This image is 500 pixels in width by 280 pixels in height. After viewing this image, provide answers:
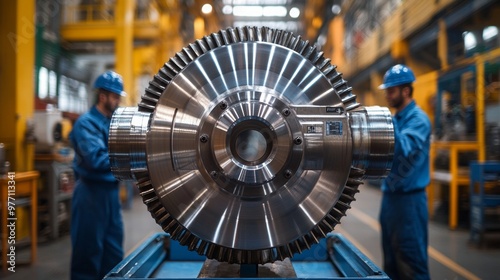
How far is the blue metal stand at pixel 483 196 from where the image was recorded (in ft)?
12.6

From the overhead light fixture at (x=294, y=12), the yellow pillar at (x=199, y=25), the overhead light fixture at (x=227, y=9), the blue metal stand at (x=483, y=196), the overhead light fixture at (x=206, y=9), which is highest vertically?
the overhead light fixture at (x=294, y=12)

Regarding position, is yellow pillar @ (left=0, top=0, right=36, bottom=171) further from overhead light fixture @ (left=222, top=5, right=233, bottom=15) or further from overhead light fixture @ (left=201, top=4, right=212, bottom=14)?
overhead light fixture @ (left=222, top=5, right=233, bottom=15)

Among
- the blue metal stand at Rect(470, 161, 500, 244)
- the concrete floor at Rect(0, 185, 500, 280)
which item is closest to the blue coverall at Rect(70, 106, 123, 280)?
the concrete floor at Rect(0, 185, 500, 280)

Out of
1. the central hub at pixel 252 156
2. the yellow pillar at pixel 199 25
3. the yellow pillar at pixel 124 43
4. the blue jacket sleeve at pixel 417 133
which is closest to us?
the central hub at pixel 252 156

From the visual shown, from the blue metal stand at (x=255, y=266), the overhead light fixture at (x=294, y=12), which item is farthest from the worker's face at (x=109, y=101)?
the overhead light fixture at (x=294, y=12)

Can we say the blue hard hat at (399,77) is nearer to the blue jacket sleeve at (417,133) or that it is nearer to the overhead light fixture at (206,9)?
the blue jacket sleeve at (417,133)

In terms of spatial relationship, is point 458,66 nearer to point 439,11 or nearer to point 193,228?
point 439,11

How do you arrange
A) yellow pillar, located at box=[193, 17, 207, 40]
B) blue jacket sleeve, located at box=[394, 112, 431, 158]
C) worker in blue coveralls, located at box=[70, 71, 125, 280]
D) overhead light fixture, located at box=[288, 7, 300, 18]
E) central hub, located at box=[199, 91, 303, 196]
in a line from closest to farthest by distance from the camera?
central hub, located at box=[199, 91, 303, 196]
blue jacket sleeve, located at box=[394, 112, 431, 158]
worker in blue coveralls, located at box=[70, 71, 125, 280]
yellow pillar, located at box=[193, 17, 207, 40]
overhead light fixture, located at box=[288, 7, 300, 18]

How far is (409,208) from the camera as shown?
6.75 feet

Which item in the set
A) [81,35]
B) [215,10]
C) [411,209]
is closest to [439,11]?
[215,10]

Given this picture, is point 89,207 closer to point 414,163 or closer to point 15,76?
point 414,163

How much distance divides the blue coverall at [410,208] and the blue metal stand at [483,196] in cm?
216

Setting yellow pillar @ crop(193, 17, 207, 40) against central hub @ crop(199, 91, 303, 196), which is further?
yellow pillar @ crop(193, 17, 207, 40)

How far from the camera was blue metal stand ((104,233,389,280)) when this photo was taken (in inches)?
46.3
